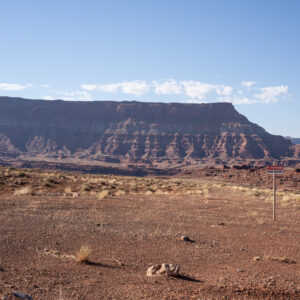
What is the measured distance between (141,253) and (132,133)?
462 feet

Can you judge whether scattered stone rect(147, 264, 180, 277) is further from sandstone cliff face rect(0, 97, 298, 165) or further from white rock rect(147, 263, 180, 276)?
sandstone cliff face rect(0, 97, 298, 165)

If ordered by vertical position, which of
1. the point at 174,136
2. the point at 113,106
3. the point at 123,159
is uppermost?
the point at 113,106

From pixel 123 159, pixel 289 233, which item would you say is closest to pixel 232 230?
pixel 289 233

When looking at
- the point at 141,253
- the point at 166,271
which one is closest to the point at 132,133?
the point at 141,253

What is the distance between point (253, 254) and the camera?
978cm

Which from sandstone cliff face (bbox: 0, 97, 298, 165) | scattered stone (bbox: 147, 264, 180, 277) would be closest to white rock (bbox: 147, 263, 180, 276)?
scattered stone (bbox: 147, 264, 180, 277)

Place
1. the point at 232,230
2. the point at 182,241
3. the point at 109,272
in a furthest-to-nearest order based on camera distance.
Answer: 1. the point at 232,230
2. the point at 182,241
3. the point at 109,272

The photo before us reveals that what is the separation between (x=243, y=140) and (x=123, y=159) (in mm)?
47296

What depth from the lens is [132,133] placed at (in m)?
149

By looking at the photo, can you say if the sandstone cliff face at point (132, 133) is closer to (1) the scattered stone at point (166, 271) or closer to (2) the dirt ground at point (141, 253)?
(2) the dirt ground at point (141, 253)

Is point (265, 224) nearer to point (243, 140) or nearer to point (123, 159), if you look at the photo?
point (123, 159)

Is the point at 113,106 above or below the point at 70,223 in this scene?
above

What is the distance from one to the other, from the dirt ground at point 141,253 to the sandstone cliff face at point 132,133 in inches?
4592

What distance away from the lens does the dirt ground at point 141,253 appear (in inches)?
248
